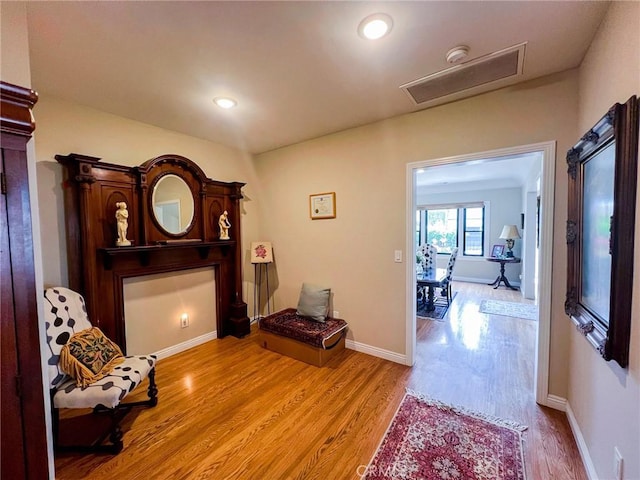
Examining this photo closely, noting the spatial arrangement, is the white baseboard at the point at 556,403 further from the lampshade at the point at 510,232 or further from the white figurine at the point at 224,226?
the lampshade at the point at 510,232

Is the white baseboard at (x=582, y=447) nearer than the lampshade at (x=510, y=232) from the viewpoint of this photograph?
Yes

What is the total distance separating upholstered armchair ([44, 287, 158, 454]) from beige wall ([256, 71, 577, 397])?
2.01 meters

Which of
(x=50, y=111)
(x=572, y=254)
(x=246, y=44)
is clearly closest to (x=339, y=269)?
(x=572, y=254)

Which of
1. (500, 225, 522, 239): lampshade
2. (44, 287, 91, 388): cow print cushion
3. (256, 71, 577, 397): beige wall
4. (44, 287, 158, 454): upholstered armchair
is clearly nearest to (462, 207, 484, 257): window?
(500, 225, 522, 239): lampshade

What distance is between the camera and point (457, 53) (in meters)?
1.69

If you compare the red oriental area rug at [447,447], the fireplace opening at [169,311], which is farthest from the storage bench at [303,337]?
the red oriental area rug at [447,447]

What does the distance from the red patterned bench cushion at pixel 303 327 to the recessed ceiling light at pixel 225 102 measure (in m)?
2.29

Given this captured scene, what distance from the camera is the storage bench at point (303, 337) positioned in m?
2.76

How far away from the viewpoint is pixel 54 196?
7.33 feet

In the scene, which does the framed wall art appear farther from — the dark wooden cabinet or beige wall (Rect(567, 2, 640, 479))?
beige wall (Rect(567, 2, 640, 479))

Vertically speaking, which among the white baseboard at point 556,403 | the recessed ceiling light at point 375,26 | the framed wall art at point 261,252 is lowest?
the white baseboard at point 556,403

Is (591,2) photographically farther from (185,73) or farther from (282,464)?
(282,464)

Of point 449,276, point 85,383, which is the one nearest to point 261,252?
point 85,383

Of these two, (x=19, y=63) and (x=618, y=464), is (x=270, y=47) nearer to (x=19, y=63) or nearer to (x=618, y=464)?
(x=19, y=63)
